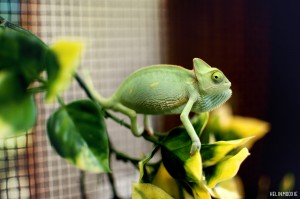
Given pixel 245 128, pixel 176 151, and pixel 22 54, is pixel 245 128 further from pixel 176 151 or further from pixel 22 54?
pixel 22 54

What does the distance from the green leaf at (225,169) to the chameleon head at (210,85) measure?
2.4 inches

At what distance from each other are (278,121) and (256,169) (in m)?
0.18

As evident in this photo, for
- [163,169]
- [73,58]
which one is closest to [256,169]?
[163,169]

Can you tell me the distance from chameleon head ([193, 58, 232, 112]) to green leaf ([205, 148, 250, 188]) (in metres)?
0.06

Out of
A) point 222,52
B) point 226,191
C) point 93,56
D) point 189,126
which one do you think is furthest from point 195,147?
point 222,52

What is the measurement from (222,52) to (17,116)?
3.97 ft

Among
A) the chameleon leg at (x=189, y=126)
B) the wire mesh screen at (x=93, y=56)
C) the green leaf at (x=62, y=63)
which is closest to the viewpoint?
the green leaf at (x=62, y=63)

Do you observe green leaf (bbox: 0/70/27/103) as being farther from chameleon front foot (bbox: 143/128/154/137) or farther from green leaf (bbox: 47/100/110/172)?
chameleon front foot (bbox: 143/128/154/137)

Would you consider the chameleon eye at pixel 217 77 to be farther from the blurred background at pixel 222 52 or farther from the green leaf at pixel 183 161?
the blurred background at pixel 222 52

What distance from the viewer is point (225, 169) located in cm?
42

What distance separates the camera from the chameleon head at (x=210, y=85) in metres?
0.37

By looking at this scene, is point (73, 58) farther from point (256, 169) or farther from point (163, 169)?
point (256, 169)

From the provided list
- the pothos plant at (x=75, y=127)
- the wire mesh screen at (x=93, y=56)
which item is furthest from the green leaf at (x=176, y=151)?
the wire mesh screen at (x=93, y=56)

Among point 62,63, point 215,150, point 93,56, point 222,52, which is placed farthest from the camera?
point 222,52
